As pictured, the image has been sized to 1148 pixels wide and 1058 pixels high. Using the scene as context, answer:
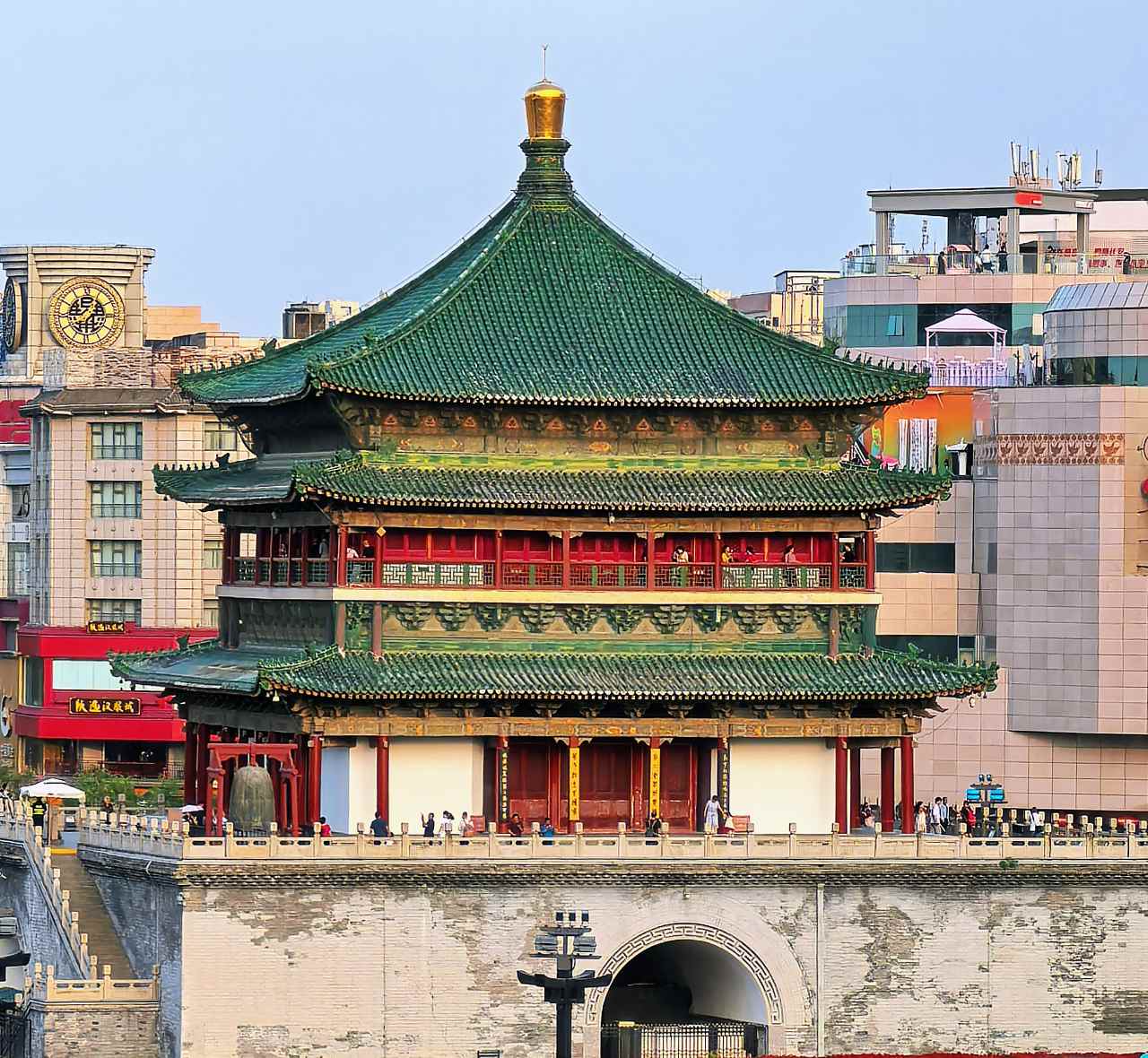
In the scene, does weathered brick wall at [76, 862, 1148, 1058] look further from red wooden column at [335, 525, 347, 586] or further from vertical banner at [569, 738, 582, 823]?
red wooden column at [335, 525, 347, 586]

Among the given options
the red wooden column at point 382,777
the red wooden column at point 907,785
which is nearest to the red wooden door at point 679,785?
the red wooden column at point 907,785

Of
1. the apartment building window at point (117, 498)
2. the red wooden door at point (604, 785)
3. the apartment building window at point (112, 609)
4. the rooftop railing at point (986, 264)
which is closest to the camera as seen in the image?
the red wooden door at point (604, 785)

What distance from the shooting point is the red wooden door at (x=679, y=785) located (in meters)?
95.2

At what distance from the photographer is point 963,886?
92312 millimetres

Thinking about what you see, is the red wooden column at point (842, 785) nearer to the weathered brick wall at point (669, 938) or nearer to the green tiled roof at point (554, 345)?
the weathered brick wall at point (669, 938)

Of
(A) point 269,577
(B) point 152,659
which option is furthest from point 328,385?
(B) point 152,659

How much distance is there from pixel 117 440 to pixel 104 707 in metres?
10.5

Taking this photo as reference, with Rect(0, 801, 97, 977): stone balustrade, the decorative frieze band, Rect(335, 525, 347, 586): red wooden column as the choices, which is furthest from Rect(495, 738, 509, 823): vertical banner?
the decorative frieze band

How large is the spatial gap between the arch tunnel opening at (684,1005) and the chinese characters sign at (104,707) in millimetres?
48249

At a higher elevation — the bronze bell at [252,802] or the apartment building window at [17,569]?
the apartment building window at [17,569]

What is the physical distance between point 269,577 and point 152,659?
22.7 ft

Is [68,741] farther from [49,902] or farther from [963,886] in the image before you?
[963,886]

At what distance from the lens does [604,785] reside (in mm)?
95000

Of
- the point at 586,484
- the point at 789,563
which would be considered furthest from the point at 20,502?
the point at 789,563
